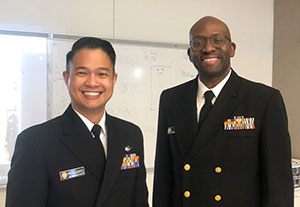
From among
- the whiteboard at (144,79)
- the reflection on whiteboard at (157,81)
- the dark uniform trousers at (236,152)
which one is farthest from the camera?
the reflection on whiteboard at (157,81)

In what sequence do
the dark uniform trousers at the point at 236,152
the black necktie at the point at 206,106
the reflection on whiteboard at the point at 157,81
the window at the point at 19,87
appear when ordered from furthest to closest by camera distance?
the reflection on whiteboard at the point at 157,81 → the window at the point at 19,87 → the black necktie at the point at 206,106 → the dark uniform trousers at the point at 236,152

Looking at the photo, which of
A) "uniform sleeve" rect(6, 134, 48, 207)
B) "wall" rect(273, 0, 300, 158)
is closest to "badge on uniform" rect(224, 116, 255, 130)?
"uniform sleeve" rect(6, 134, 48, 207)

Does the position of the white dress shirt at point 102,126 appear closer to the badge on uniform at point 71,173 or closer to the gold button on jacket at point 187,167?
the badge on uniform at point 71,173

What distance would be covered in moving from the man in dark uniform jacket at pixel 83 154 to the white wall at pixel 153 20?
1462mm

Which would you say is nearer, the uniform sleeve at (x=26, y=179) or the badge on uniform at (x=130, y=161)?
the uniform sleeve at (x=26, y=179)

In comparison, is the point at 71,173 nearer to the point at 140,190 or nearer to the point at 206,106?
the point at 140,190

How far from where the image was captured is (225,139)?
1.22 metres

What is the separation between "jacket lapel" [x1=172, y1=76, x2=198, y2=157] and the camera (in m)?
1.27

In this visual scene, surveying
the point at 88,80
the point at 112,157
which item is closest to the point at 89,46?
the point at 88,80

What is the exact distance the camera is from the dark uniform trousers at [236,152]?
1143mm

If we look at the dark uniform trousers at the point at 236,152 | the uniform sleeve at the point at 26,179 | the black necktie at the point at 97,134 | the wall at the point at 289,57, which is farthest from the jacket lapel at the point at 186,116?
the wall at the point at 289,57

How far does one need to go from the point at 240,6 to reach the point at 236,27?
0.23 m

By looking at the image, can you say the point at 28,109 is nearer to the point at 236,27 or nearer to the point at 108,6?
the point at 108,6

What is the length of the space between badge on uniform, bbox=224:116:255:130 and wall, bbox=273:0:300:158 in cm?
233
